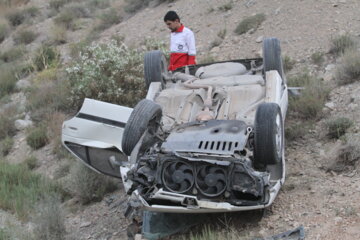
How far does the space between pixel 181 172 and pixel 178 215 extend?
2.78 ft

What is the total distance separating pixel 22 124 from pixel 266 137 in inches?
275

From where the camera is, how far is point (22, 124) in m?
11.2

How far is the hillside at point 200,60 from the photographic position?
589 cm

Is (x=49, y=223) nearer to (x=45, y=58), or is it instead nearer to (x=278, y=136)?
(x=278, y=136)

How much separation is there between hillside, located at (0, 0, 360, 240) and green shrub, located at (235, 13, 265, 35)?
120 millimetres

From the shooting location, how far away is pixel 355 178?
20.2 feet

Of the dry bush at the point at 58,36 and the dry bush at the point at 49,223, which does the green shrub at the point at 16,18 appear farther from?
the dry bush at the point at 49,223

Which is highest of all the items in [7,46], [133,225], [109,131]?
[109,131]

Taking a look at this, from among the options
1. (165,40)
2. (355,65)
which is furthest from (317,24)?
(165,40)

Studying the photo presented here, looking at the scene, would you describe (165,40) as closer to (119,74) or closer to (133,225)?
(119,74)

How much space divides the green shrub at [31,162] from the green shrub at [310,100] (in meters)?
4.36

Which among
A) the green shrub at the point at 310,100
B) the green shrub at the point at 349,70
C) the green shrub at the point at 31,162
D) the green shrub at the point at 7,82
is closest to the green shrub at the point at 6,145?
the green shrub at the point at 31,162

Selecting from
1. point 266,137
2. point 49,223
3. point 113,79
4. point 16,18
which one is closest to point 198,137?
point 266,137

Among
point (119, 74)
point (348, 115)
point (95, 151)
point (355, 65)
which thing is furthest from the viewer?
point (119, 74)
